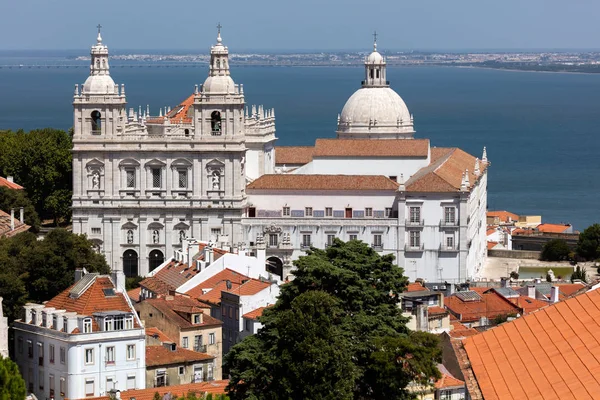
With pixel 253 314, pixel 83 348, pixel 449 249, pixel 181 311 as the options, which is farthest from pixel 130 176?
pixel 83 348

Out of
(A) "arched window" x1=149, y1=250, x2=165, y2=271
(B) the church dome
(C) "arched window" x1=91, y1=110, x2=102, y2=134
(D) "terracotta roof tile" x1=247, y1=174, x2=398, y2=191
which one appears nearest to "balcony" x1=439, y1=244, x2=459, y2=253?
(D) "terracotta roof tile" x1=247, y1=174, x2=398, y2=191

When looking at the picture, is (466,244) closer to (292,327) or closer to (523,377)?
(292,327)

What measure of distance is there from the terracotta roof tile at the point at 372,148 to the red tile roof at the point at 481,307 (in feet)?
81.7

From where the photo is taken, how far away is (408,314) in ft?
146

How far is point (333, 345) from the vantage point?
111ft

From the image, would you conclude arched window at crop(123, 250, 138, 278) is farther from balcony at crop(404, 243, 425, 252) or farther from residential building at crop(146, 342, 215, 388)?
residential building at crop(146, 342, 215, 388)

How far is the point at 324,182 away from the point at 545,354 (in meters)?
49.2

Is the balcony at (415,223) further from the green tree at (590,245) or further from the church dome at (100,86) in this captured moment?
the church dome at (100,86)

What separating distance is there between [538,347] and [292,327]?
33.6 feet

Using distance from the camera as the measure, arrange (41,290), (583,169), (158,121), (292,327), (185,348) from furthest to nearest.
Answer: (583,169)
(158,121)
(41,290)
(185,348)
(292,327)

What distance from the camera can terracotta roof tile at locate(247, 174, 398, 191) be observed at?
238 feet

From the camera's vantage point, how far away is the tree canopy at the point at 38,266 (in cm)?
4691

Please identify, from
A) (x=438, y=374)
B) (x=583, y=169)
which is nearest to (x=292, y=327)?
(x=438, y=374)

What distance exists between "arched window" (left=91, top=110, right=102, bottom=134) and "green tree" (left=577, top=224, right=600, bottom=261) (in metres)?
21.0
